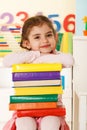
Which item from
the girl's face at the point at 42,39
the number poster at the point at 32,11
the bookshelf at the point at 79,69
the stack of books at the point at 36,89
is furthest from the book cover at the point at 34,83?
the number poster at the point at 32,11

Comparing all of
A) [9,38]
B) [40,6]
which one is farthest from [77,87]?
[40,6]

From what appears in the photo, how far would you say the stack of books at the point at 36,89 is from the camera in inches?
34.6

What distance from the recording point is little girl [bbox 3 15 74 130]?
878 millimetres

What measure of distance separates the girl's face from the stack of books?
0.14m

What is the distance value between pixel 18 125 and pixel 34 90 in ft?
0.42

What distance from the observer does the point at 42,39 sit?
1018 mm

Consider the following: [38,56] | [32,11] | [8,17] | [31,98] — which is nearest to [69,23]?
[32,11]

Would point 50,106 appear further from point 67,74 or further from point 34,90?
point 67,74

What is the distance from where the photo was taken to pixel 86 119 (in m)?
1.55

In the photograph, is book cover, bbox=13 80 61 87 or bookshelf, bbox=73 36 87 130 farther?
bookshelf, bbox=73 36 87 130

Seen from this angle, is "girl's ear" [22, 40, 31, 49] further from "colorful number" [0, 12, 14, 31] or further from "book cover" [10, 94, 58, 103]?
"colorful number" [0, 12, 14, 31]

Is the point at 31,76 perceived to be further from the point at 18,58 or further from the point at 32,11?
the point at 32,11

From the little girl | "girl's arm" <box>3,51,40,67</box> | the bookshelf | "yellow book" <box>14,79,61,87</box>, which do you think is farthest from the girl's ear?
the bookshelf

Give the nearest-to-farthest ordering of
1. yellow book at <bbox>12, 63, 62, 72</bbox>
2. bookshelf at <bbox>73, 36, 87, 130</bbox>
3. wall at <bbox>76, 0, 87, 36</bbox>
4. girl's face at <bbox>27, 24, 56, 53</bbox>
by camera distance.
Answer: yellow book at <bbox>12, 63, 62, 72</bbox>, girl's face at <bbox>27, 24, 56, 53</bbox>, bookshelf at <bbox>73, 36, 87, 130</bbox>, wall at <bbox>76, 0, 87, 36</bbox>
